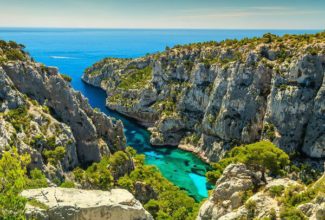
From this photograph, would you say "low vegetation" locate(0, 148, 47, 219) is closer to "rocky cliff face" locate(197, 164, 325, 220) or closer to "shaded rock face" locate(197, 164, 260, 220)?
"rocky cliff face" locate(197, 164, 325, 220)

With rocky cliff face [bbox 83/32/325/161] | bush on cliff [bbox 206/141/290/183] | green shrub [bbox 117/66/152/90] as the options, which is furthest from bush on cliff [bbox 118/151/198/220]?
green shrub [bbox 117/66/152/90]

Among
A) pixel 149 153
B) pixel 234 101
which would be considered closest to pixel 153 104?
pixel 149 153

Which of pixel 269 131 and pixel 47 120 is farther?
pixel 269 131

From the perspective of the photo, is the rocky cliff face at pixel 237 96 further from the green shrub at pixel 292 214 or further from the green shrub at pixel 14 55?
the green shrub at pixel 292 214

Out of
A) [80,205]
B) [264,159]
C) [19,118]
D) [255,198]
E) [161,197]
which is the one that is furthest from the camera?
[19,118]

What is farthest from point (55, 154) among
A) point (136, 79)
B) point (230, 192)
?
point (136, 79)

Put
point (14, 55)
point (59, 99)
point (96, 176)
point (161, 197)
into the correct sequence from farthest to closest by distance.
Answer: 1. point (59, 99)
2. point (14, 55)
3. point (96, 176)
4. point (161, 197)

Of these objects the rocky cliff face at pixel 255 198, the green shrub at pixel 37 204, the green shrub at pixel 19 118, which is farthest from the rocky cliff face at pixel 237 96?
the green shrub at pixel 37 204

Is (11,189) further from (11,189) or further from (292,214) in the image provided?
(292,214)
